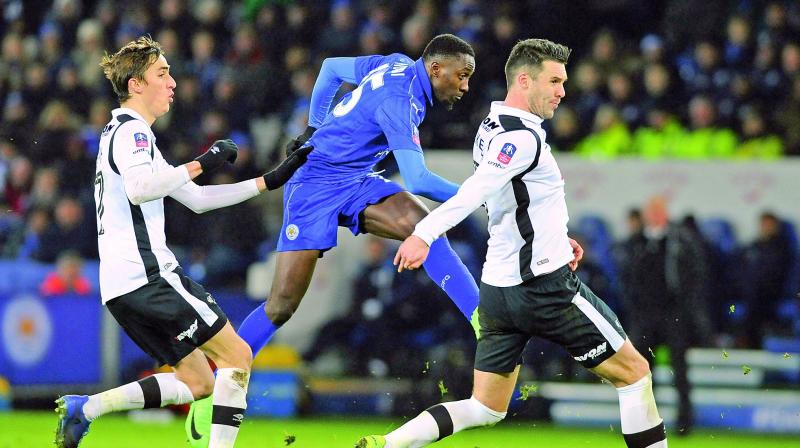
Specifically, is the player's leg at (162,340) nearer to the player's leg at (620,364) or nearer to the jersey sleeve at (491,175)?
the jersey sleeve at (491,175)

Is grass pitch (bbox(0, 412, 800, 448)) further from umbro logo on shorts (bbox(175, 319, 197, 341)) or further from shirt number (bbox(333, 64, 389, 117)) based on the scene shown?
umbro logo on shorts (bbox(175, 319, 197, 341))

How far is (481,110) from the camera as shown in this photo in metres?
14.4

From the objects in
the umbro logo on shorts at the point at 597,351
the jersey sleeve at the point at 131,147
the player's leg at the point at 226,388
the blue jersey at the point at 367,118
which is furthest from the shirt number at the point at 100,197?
the umbro logo on shorts at the point at 597,351

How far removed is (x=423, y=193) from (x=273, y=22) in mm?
9500

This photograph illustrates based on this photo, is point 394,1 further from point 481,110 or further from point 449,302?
point 449,302

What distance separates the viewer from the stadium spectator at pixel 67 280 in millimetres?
13375

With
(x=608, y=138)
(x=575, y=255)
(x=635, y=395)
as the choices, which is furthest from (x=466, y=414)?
(x=608, y=138)

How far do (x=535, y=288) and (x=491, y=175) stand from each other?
0.64m

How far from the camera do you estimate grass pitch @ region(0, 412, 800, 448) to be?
10.5m

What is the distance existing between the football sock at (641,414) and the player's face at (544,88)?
142 cm

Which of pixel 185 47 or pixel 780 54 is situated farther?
pixel 185 47

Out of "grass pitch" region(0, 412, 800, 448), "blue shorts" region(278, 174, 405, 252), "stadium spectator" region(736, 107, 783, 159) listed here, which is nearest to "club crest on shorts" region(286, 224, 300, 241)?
"blue shorts" region(278, 174, 405, 252)

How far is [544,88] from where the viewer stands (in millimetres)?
6461

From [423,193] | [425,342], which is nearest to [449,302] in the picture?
[425,342]
